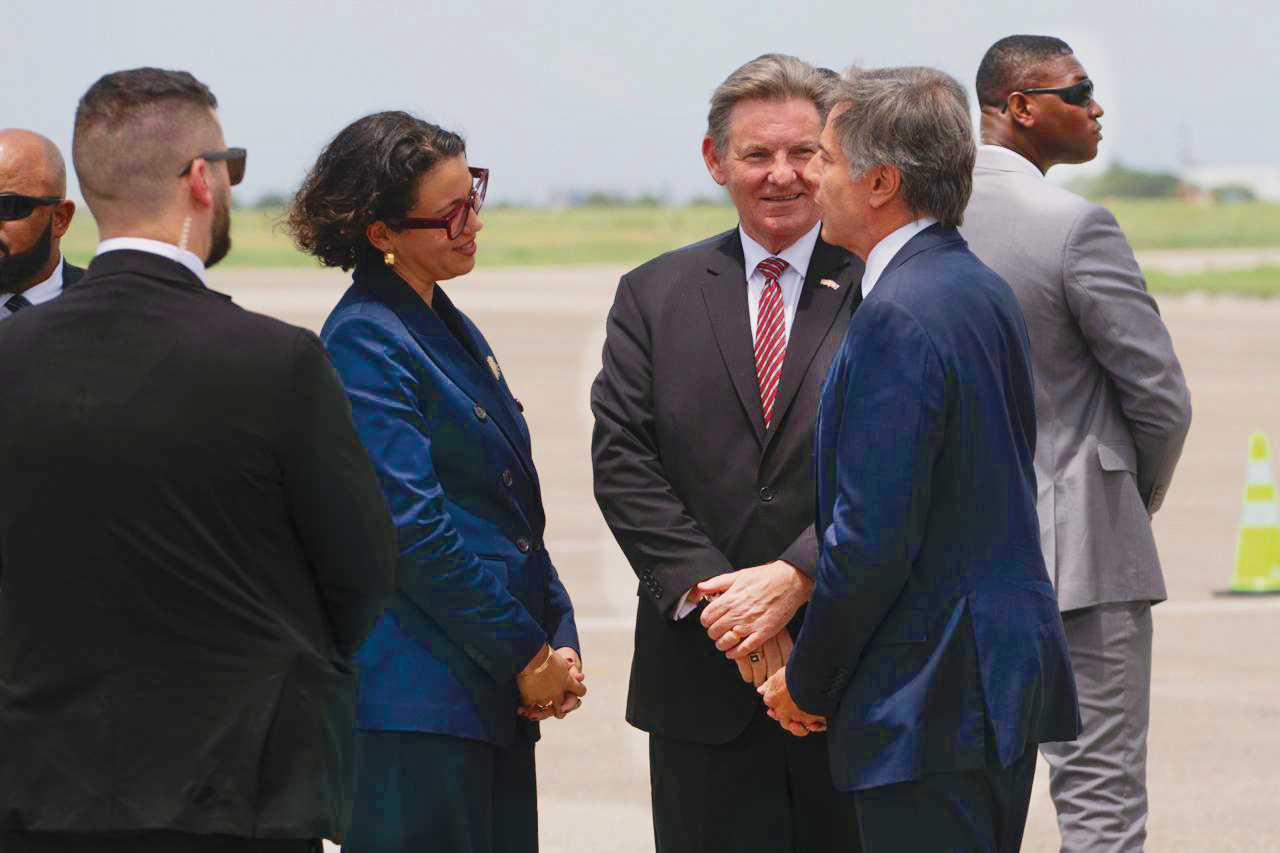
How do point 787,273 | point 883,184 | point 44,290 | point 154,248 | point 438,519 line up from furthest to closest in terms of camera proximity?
point 44,290 < point 787,273 < point 438,519 < point 883,184 < point 154,248

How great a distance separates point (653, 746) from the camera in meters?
4.23

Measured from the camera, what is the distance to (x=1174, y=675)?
8258mm

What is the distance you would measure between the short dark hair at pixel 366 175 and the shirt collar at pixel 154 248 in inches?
40.8

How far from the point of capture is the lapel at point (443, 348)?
3799 millimetres

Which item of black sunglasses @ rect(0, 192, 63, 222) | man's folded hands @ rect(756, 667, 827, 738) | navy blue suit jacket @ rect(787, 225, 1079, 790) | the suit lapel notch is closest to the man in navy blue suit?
navy blue suit jacket @ rect(787, 225, 1079, 790)

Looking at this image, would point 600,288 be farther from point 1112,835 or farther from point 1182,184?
point 1182,184

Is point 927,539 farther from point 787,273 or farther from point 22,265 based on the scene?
point 22,265

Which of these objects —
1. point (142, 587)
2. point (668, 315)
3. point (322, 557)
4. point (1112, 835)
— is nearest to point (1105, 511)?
point (1112, 835)

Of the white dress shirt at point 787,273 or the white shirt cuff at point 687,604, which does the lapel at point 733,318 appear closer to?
the white dress shirt at point 787,273


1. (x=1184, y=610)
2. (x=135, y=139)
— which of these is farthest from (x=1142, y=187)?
(x=135, y=139)

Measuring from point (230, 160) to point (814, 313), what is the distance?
5.63 feet

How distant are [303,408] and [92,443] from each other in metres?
0.31

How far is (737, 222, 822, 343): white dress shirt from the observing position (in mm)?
4250

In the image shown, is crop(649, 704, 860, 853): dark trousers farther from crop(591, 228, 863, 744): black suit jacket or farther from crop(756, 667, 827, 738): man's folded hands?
crop(756, 667, 827, 738): man's folded hands
